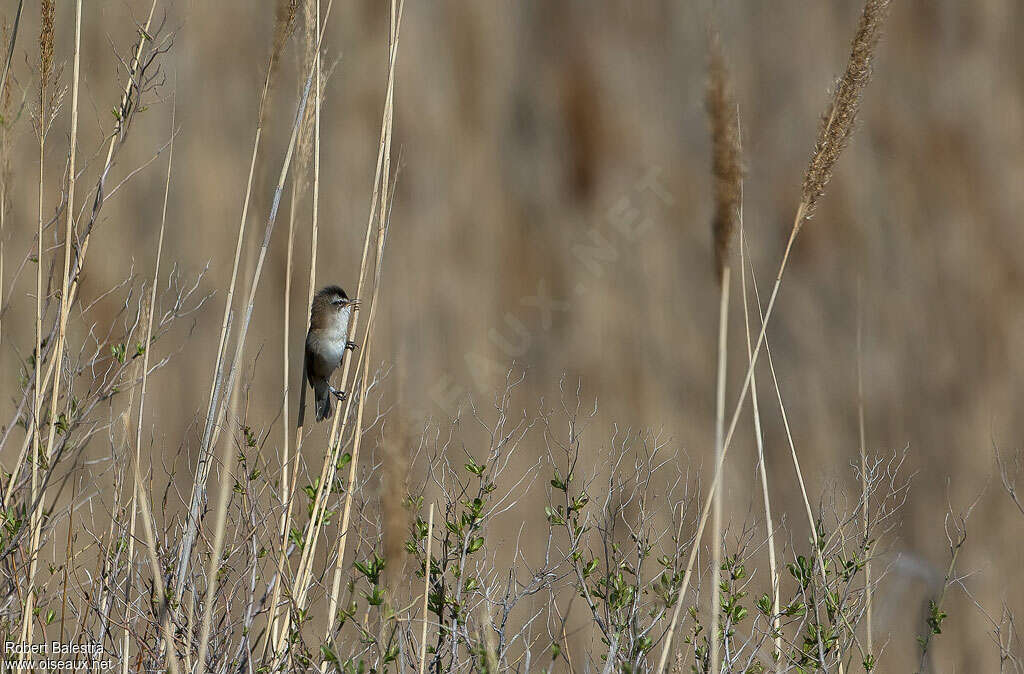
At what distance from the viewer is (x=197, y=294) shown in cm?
250

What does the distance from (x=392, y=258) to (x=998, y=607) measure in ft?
5.45

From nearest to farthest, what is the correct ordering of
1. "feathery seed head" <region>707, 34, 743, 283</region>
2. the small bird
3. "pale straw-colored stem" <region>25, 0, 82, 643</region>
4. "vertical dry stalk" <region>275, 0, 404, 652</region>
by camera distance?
"feathery seed head" <region>707, 34, 743, 283</region> < "vertical dry stalk" <region>275, 0, 404, 652</region> < "pale straw-colored stem" <region>25, 0, 82, 643</region> < the small bird

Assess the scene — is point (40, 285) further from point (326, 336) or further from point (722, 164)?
point (722, 164)

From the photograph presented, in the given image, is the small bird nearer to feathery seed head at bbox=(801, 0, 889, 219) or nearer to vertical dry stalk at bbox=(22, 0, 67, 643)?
vertical dry stalk at bbox=(22, 0, 67, 643)

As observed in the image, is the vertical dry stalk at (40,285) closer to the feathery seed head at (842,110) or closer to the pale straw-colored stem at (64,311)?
the pale straw-colored stem at (64,311)

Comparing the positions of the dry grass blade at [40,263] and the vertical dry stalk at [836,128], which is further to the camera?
the dry grass blade at [40,263]

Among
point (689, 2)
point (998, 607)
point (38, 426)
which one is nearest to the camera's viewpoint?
point (38, 426)

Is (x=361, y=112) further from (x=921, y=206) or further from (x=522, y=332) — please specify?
(x=921, y=206)

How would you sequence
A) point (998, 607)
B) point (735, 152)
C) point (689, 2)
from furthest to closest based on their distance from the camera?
1. point (689, 2)
2. point (998, 607)
3. point (735, 152)

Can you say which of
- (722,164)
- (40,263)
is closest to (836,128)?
(722,164)

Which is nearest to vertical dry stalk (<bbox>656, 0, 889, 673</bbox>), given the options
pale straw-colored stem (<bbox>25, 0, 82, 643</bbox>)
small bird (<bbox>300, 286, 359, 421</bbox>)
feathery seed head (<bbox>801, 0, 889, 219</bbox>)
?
feathery seed head (<bbox>801, 0, 889, 219</bbox>)

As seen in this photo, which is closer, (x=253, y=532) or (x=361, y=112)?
(x=253, y=532)

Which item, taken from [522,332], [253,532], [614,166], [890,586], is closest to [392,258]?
[522,332]

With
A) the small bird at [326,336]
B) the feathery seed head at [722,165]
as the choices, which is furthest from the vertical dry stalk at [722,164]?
the small bird at [326,336]
